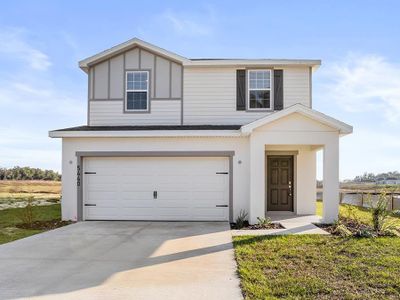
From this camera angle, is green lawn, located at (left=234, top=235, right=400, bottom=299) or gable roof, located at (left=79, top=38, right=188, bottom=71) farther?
gable roof, located at (left=79, top=38, right=188, bottom=71)

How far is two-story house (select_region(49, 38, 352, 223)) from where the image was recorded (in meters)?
11.7

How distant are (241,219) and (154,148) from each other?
3809mm

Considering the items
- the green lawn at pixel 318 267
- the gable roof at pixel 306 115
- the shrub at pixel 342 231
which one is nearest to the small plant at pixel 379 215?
the shrub at pixel 342 231

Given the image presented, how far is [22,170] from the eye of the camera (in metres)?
49.7

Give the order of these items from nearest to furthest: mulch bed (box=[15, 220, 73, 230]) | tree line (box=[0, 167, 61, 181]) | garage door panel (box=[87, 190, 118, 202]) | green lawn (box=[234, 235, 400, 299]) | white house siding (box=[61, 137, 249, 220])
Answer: green lawn (box=[234, 235, 400, 299]) < mulch bed (box=[15, 220, 73, 230]) < white house siding (box=[61, 137, 249, 220]) < garage door panel (box=[87, 190, 118, 202]) < tree line (box=[0, 167, 61, 181])

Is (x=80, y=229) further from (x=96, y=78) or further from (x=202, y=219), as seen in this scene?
(x=96, y=78)

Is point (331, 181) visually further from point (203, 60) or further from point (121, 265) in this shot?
point (121, 265)

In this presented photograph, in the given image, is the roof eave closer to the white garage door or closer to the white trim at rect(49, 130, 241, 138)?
the white trim at rect(49, 130, 241, 138)

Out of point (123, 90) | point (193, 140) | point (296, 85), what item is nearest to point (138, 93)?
point (123, 90)

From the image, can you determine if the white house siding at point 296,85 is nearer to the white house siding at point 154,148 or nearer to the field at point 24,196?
the white house siding at point 154,148

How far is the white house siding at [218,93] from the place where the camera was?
14359 mm

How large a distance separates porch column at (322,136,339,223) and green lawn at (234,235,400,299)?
7.81 ft

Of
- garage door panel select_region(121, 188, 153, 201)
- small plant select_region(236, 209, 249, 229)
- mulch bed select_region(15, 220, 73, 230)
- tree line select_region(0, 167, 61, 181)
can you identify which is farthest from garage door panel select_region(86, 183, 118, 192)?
tree line select_region(0, 167, 61, 181)

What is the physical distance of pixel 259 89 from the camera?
47.1ft
